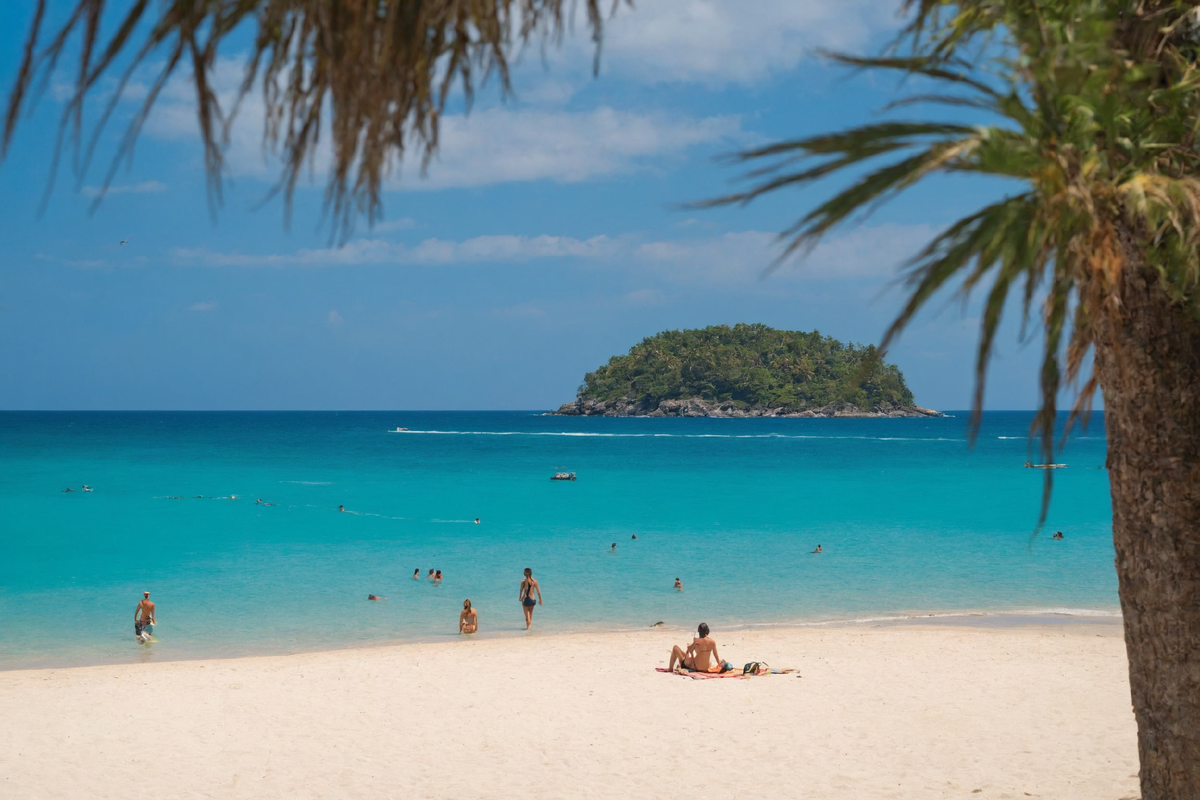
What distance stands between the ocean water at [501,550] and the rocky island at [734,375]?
105 metres

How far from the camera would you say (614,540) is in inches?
1243

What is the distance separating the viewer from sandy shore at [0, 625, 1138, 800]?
845 centimetres

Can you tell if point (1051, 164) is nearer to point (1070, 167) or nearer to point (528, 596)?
point (1070, 167)

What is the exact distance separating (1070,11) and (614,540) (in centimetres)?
2932

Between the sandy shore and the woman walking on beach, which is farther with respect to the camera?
the woman walking on beach

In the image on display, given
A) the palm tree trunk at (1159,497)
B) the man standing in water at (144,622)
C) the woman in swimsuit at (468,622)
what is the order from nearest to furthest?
the palm tree trunk at (1159,497)
the man standing in water at (144,622)
the woman in swimsuit at (468,622)

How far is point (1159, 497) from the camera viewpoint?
354 cm

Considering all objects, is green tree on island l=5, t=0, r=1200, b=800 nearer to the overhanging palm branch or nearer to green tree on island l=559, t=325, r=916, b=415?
the overhanging palm branch

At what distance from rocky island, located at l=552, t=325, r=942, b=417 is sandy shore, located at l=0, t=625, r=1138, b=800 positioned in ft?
503

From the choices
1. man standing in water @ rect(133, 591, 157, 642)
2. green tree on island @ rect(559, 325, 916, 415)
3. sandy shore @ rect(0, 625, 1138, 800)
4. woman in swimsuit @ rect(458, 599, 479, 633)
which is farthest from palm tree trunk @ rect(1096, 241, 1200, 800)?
green tree on island @ rect(559, 325, 916, 415)

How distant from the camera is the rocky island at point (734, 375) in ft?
562

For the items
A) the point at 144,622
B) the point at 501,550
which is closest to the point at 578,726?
the point at 144,622

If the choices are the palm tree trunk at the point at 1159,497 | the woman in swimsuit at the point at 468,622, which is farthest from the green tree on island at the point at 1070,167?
the woman in swimsuit at the point at 468,622

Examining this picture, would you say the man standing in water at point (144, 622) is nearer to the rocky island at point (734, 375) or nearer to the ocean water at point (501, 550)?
the ocean water at point (501, 550)
